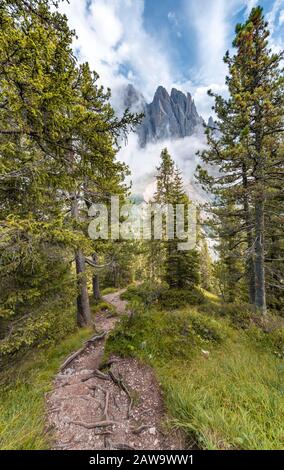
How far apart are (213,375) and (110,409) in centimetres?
243

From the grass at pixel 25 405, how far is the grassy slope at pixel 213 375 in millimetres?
1904

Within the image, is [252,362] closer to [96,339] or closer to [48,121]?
[96,339]

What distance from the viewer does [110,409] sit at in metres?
3.74

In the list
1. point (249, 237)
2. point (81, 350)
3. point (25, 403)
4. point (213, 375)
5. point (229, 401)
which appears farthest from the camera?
point (249, 237)

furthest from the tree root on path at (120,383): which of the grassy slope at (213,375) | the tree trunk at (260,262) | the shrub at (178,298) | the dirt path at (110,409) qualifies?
the tree trunk at (260,262)

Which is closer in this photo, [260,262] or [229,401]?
[229,401]

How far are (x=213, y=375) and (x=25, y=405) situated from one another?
400cm

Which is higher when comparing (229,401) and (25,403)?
(229,401)

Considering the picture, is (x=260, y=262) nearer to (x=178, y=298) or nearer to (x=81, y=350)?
(x=178, y=298)

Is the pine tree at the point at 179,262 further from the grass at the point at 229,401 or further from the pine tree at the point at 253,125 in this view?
the grass at the point at 229,401

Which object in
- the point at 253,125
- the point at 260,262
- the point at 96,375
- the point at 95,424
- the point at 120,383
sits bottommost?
the point at 96,375

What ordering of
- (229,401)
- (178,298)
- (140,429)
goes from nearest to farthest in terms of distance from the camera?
(140,429) → (229,401) → (178,298)

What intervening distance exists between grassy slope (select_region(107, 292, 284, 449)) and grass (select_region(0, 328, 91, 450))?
190 centimetres

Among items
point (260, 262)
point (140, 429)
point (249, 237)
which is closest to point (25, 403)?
point (140, 429)
